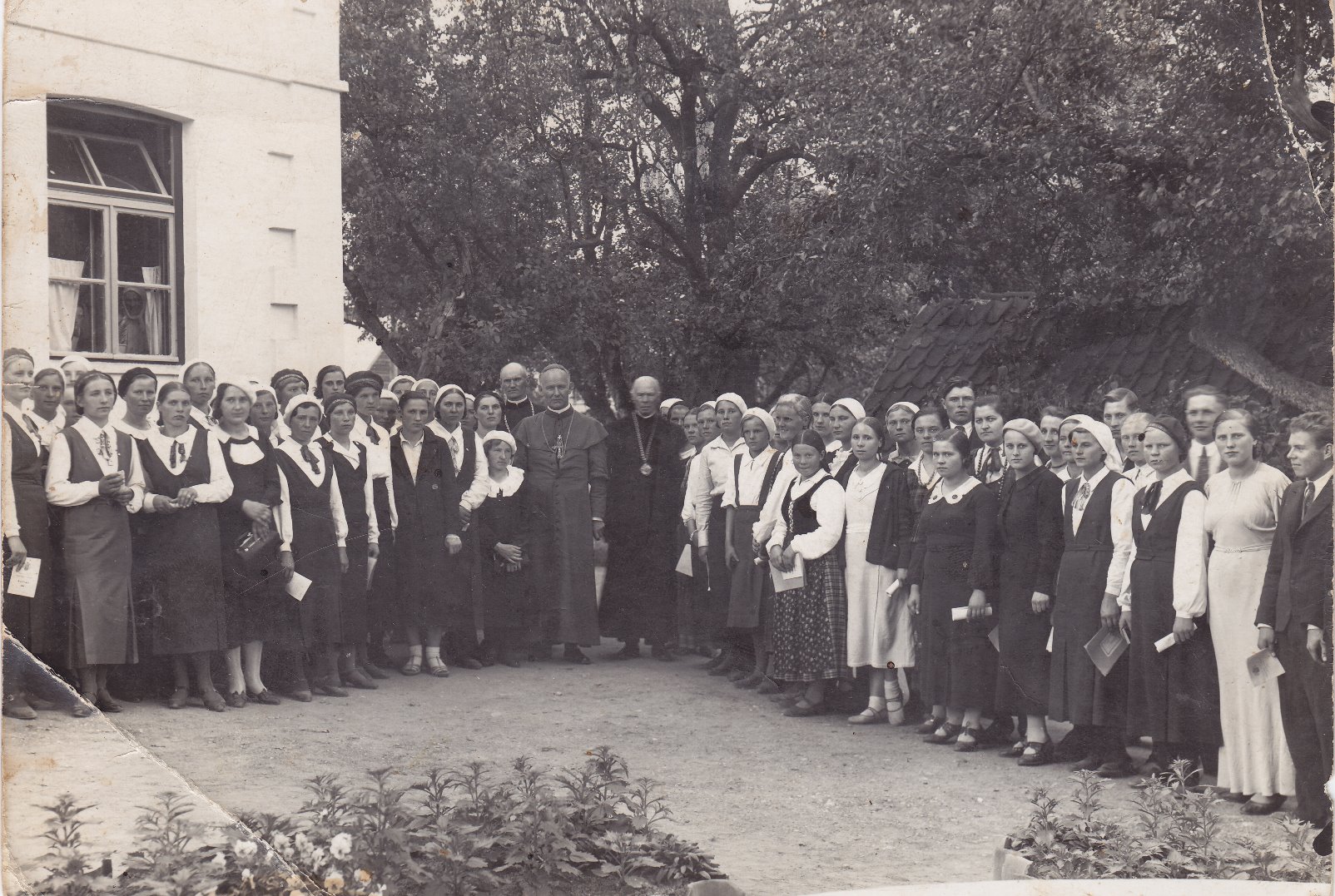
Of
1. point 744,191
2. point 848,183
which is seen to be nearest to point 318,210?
point 744,191

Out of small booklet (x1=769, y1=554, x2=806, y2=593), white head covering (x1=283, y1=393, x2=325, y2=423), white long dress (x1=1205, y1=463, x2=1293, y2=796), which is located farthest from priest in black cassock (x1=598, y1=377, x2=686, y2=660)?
white long dress (x1=1205, y1=463, x2=1293, y2=796)

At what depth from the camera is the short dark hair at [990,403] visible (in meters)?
4.67

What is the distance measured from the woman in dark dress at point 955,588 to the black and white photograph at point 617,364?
0.30 metres

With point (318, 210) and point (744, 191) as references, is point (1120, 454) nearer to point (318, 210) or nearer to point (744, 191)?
point (744, 191)

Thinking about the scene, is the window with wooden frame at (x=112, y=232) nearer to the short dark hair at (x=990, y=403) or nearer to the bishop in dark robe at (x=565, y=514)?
the bishop in dark robe at (x=565, y=514)

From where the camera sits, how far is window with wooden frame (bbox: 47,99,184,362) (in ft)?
11.5

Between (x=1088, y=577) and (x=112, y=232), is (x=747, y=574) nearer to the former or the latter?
(x=1088, y=577)

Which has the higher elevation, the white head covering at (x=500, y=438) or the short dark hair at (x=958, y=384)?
the short dark hair at (x=958, y=384)

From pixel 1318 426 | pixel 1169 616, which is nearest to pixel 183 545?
pixel 1169 616

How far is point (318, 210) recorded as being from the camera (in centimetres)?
375

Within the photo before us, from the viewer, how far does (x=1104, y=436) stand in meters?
4.36

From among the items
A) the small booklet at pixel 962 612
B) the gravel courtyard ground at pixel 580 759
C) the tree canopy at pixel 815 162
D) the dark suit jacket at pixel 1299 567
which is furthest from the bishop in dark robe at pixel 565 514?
the dark suit jacket at pixel 1299 567

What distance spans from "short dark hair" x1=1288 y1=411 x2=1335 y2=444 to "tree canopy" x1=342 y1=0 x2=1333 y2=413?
69mm

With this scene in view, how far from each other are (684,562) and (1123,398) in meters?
1.80
